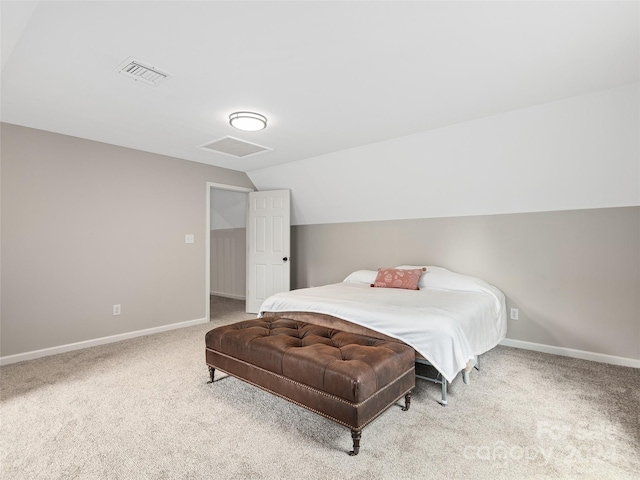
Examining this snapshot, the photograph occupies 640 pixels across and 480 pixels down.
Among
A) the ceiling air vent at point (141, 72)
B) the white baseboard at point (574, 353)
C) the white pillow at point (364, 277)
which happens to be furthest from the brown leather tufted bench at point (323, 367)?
the white baseboard at point (574, 353)

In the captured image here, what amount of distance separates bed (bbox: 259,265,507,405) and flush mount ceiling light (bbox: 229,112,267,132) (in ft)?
5.33

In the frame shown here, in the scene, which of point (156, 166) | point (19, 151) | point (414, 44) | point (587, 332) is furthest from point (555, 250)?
point (19, 151)

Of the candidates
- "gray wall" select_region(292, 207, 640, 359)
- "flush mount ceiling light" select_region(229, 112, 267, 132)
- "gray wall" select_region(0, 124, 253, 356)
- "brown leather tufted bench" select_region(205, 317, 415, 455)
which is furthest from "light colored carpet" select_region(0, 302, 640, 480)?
"flush mount ceiling light" select_region(229, 112, 267, 132)

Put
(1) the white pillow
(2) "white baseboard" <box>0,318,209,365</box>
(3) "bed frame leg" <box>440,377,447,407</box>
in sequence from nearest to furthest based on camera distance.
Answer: (3) "bed frame leg" <box>440,377,447,407</box>
(2) "white baseboard" <box>0,318,209,365</box>
(1) the white pillow

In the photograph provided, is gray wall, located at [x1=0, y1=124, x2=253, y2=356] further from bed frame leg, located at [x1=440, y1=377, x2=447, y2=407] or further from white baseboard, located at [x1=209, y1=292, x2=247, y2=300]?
bed frame leg, located at [x1=440, y1=377, x2=447, y2=407]

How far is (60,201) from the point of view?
134 inches

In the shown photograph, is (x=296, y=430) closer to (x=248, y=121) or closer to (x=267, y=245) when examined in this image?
(x=248, y=121)

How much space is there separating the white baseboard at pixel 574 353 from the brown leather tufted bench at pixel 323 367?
6.53ft

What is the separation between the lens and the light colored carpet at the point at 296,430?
1617mm

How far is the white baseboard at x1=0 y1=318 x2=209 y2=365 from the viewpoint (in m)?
3.12

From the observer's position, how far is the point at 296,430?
194 centimetres

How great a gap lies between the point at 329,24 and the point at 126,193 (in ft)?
10.6

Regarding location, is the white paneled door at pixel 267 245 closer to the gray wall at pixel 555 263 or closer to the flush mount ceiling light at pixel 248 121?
the gray wall at pixel 555 263

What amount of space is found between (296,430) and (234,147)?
307cm
